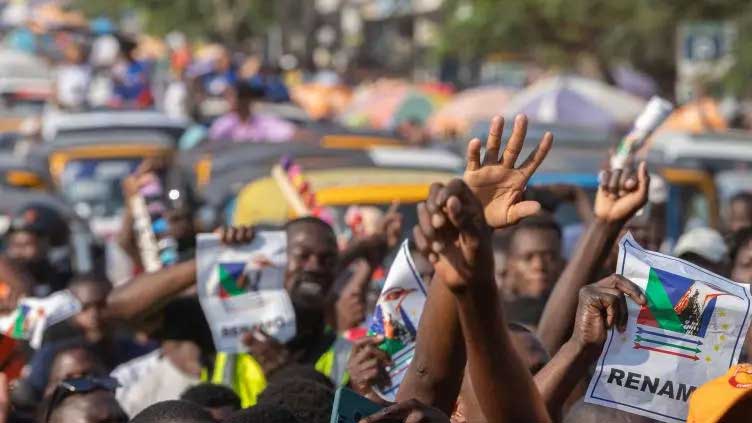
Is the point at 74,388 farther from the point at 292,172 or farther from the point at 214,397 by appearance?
the point at 292,172

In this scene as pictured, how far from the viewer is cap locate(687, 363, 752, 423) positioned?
3752 millimetres

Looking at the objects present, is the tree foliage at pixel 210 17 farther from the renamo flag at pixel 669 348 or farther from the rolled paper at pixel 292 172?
the renamo flag at pixel 669 348

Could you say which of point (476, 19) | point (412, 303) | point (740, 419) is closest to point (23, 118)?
point (476, 19)

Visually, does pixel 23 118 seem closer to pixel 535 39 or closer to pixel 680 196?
pixel 535 39

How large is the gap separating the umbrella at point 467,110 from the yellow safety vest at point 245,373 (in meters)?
15.0

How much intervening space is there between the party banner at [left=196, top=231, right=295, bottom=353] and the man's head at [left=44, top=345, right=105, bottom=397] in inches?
18.6

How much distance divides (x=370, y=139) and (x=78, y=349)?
9.13 m

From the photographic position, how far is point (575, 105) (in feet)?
54.3

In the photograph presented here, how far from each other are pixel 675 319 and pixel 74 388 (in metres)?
1.81

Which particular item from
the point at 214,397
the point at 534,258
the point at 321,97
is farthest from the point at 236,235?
the point at 321,97

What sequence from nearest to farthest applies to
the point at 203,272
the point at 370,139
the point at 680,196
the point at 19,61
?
the point at 203,272, the point at 680,196, the point at 370,139, the point at 19,61

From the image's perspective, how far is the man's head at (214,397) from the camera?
17.4ft

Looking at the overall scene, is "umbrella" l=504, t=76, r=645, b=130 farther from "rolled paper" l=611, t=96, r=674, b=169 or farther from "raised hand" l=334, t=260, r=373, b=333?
"raised hand" l=334, t=260, r=373, b=333

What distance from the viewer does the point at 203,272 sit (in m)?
6.05
